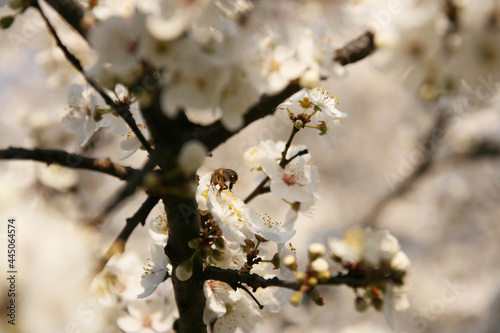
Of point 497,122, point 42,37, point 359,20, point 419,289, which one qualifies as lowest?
point 419,289

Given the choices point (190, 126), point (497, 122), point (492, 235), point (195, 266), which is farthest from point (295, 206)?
point (492, 235)

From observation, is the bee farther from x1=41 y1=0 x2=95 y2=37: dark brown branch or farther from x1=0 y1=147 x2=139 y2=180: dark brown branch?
x1=41 y1=0 x2=95 y2=37: dark brown branch

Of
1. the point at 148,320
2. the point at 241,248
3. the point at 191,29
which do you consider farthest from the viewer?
the point at 148,320

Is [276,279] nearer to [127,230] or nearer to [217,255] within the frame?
[217,255]

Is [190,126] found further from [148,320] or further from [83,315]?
[148,320]

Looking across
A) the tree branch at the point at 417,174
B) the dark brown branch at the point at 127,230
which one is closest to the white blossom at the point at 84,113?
the dark brown branch at the point at 127,230

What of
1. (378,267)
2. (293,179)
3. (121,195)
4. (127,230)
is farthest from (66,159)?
(378,267)

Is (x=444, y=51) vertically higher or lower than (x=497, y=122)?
higher

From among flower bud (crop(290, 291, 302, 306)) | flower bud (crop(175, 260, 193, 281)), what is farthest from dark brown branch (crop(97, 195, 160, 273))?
flower bud (crop(290, 291, 302, 306))
